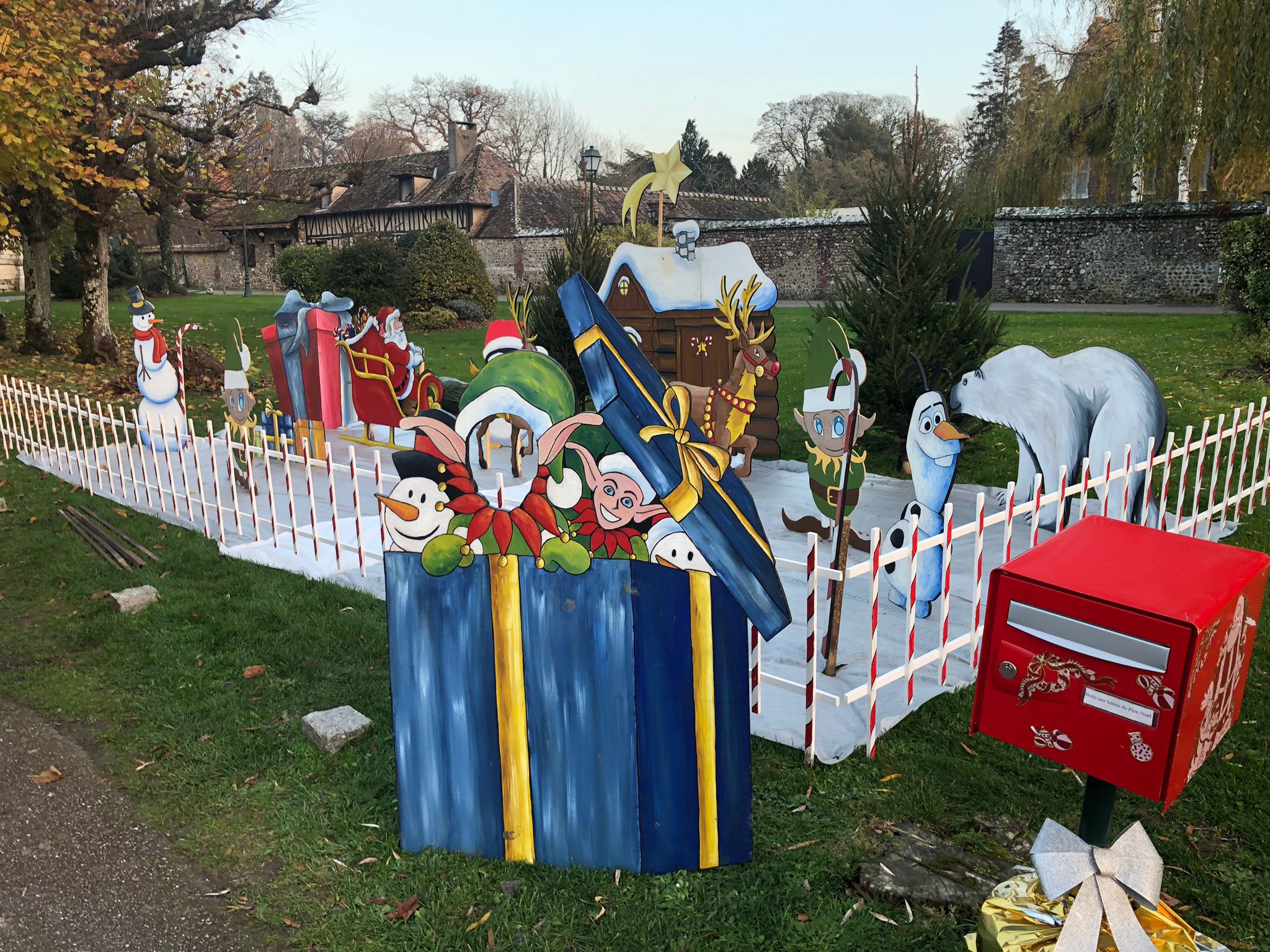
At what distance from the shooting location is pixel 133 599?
594 centimetres

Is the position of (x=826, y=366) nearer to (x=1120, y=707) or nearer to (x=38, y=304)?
(x=1120, y=707)

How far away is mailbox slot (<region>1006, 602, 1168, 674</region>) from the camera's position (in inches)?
84.0

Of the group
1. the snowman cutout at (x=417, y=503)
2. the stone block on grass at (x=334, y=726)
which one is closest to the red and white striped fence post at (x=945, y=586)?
the snowman cutout at (x=417, y=503)

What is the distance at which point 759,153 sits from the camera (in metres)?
51.6

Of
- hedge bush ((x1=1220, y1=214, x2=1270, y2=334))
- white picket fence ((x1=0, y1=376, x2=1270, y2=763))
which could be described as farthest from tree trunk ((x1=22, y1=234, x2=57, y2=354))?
hedge bush ((x1=1220, y1=214, x2=1270, y2=334))

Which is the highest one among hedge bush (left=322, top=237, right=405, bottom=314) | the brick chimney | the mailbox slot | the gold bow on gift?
the brick chimney

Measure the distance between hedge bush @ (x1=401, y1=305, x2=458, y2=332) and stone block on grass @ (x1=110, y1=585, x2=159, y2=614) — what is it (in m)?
16.8

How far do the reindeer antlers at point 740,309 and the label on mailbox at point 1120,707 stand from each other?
6.24 m

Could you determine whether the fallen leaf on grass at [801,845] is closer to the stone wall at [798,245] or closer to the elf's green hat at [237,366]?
the elf's green hat at [237,366]

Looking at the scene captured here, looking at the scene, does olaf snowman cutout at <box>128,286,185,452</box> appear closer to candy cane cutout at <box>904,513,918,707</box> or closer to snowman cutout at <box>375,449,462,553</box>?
snowman cutout at <box>375,449,462,553</box>

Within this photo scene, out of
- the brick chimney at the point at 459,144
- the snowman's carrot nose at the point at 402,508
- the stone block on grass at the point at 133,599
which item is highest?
the brick chimney at the point at 459,144

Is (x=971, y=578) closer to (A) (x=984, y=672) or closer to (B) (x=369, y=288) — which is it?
(A) (x=984, y=672)

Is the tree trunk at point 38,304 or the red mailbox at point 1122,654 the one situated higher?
the tree trunk at point 38,304

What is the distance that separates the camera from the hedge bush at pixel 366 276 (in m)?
22.0
